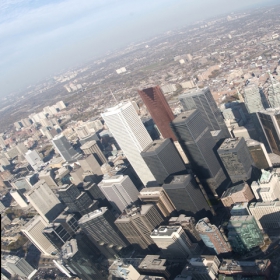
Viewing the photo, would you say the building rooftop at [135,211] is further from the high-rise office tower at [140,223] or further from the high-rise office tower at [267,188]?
→ the high-rise office tower at [267,188]

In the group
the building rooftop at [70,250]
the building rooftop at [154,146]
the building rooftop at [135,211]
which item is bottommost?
the building rooftop at [70,250]

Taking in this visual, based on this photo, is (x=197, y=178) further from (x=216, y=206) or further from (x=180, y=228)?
(x=180, y=228)

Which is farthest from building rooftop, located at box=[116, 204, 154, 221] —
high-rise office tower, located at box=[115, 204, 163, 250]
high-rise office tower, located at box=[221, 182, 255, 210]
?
high-rise office tower, located at box=[221, 182, 255, 210]

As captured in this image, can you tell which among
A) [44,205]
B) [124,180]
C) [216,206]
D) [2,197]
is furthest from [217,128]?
[2,197]

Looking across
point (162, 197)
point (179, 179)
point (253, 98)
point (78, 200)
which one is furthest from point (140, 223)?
point (253, 98)

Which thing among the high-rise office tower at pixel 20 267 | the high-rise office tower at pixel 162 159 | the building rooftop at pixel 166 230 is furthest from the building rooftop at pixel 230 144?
the high-rise office tower at pixel 20 267

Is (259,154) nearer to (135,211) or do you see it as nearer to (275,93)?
(275,93)
